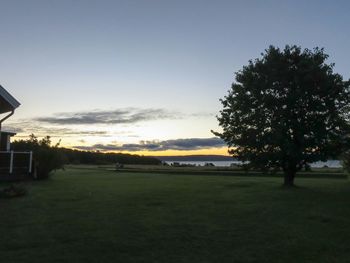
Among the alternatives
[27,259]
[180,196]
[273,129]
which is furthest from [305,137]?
[27,259]

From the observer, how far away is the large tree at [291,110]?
2475cm

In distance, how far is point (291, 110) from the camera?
25.2m

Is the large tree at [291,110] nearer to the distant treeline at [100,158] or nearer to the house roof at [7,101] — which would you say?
the house roof at [7,101]

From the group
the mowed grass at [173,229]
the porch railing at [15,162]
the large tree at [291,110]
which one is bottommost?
the mowed grass at [173,229]

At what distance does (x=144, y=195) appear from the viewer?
64.3 ft

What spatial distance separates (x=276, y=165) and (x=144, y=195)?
9523mm

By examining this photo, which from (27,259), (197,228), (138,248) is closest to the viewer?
(27,259)

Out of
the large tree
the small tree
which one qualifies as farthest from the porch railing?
the large tree

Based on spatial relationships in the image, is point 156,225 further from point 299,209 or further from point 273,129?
point 273,129

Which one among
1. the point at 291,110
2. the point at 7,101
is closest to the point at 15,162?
the point at 7,101

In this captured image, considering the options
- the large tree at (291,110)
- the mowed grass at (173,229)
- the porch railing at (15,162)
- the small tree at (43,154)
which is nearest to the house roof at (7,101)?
the porch railing at (15,162)

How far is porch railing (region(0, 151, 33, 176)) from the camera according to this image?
25.3m

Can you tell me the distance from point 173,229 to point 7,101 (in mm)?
15396

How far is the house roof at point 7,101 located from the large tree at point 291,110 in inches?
469
